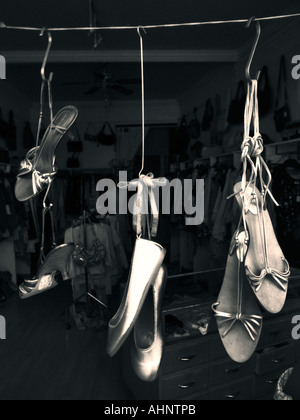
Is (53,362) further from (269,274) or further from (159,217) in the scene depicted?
(269,274)

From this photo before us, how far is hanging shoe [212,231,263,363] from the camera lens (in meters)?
0.76

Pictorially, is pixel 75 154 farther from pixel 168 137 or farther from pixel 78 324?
pixel 78 324

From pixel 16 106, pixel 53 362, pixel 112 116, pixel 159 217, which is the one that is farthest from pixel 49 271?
pixel 112 116

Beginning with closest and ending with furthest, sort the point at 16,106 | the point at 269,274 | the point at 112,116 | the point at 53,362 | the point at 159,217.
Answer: the point at 269,274 < the point at 53,362 < the point at 159,217 < the point at 16,106 < the point at 112,116

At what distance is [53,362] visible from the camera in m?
2.54

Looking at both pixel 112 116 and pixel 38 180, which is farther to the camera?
pixel 112 116

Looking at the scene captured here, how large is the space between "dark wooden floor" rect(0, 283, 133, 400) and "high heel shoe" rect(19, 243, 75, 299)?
58.3 inches

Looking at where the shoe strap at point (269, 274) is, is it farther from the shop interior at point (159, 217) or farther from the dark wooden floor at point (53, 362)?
the dark wooden floor at point (53, 362)

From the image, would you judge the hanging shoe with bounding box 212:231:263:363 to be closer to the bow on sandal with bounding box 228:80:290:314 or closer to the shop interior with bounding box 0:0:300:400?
the bow on sandal with bounding box 228:80:290:314

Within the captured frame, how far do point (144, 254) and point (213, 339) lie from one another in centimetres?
116

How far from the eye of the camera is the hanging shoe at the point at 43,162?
0.87 m

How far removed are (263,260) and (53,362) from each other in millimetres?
2317

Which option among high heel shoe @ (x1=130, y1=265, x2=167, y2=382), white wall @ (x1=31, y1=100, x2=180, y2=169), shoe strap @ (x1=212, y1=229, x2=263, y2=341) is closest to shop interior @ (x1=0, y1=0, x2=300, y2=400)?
high heel shoe @ (x1=130, y1=265, x2=167, y2=382)

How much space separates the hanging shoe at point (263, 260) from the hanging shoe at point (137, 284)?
22 centimetres
